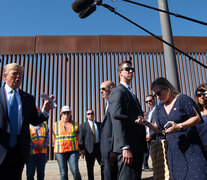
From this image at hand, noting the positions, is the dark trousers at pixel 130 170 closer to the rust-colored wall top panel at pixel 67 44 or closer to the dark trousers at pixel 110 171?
the dark trousers at pixel 110 171

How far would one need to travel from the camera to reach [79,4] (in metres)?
A: 2.12

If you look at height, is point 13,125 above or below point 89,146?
above

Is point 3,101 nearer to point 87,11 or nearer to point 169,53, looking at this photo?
point 87,11

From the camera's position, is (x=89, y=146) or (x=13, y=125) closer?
(x=13, y=125)

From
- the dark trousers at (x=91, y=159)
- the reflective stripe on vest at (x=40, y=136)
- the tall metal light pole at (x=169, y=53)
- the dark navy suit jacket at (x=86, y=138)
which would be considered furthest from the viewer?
the dark navy suit jacket at (x=86, y=138)

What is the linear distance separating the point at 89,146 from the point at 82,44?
19.3ft

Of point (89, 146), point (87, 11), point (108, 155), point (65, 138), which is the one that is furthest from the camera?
point (89, 146)

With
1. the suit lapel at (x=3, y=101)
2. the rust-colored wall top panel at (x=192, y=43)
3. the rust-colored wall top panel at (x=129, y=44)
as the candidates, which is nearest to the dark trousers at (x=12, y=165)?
the suit lapel at (x=3, y=101)

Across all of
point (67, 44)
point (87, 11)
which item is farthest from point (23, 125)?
point (67, 44)

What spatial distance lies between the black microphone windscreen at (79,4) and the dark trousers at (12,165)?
1430 millimetres

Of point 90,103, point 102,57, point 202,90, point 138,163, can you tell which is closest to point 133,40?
point 102,57

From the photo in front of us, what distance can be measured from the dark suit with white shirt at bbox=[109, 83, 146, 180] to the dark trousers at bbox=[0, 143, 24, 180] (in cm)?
79

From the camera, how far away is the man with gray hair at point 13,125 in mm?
1582

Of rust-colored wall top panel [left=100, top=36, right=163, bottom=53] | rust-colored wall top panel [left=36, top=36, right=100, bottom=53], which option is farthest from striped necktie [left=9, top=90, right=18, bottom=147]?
rust-colored wall top panel [left=100, top=36, right=163, bottom=53]
